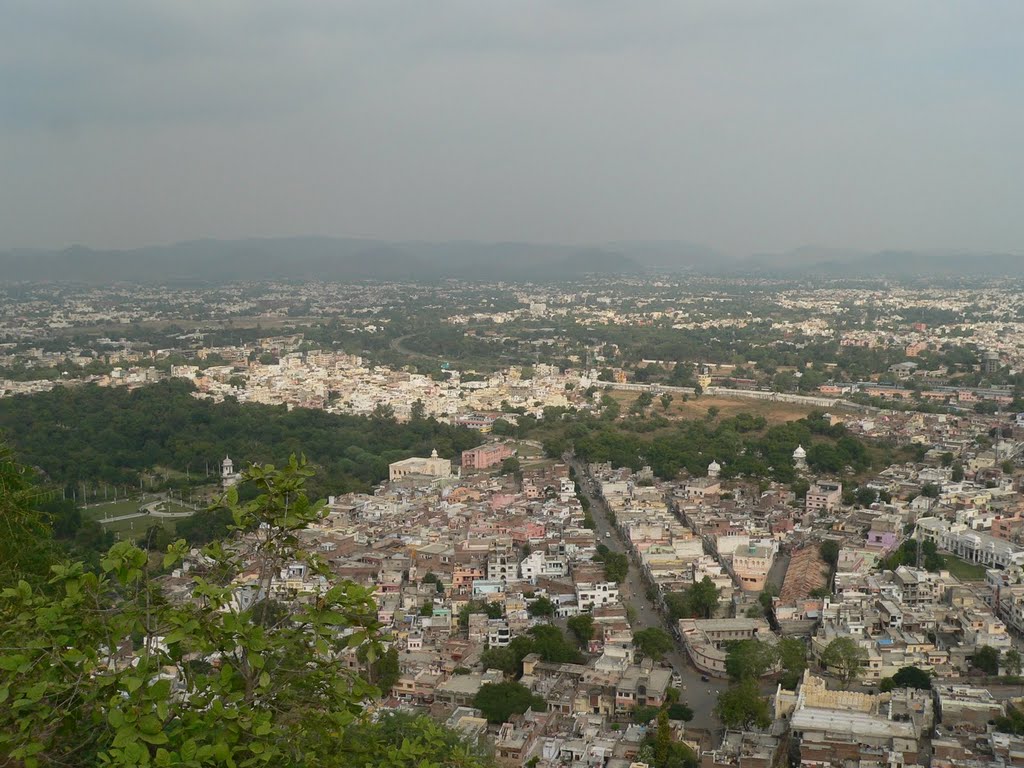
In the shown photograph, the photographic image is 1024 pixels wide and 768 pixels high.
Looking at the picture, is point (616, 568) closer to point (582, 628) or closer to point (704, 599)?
point (704, 599)

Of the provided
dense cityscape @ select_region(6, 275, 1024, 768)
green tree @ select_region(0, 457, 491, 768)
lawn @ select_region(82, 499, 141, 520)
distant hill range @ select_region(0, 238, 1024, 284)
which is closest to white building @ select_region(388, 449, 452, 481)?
dense cityscape @ select_region(6, 275, 1024, 768)

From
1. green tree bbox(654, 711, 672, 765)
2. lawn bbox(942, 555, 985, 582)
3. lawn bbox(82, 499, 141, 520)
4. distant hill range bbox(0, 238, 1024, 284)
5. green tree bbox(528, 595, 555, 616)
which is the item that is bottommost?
lawn bbox(82, 499, 141, 520)

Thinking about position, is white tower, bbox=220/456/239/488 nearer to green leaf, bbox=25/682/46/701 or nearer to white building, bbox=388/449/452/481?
white building, bbox=388/449/452/481

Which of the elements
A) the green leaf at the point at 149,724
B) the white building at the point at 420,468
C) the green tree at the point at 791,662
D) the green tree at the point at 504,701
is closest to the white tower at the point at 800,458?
the white building at the point at 420,468

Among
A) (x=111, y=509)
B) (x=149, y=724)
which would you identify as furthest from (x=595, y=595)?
(x=149, y=724)

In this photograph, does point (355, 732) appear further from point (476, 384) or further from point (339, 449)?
point (476, 384)

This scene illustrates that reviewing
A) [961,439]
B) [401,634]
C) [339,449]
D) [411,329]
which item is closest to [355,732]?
[401,634]

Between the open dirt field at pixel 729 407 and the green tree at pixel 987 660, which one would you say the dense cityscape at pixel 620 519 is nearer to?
→ the green tree at pixel 987 660
